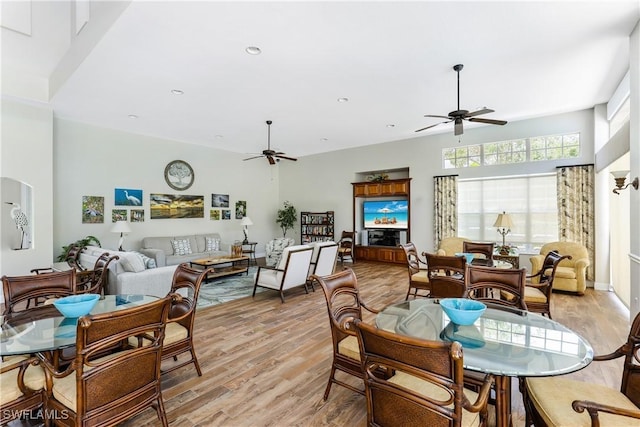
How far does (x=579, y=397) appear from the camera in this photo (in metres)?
1.60

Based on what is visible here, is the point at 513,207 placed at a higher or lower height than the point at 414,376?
higher

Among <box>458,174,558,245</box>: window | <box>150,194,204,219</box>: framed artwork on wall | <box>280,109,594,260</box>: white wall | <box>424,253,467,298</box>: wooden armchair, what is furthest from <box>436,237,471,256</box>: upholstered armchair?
<box>150,194,204,219</box>: framed artwork on wall

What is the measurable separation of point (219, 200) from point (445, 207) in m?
6.33

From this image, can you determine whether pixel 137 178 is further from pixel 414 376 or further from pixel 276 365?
pixel 414 376

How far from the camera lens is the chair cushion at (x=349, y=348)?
2.17 metres

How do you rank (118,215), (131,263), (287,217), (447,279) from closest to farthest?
1. (447,279)
2. (131,263)
3. (118,215)
4. (287,217)

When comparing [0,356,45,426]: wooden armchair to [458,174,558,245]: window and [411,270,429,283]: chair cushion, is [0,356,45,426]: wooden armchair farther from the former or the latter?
[458,174,558,245]: window

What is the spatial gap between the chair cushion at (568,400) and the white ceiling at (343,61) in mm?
3145

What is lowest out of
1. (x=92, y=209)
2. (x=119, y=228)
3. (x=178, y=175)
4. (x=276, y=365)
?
(x=276, y=365)

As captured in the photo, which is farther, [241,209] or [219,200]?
[241,209]

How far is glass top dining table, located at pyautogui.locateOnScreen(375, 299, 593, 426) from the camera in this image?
1.49m

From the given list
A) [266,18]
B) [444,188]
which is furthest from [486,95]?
[266,18]

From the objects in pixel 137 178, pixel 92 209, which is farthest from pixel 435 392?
pixel 137 178

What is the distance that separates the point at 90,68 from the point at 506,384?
554 cm
